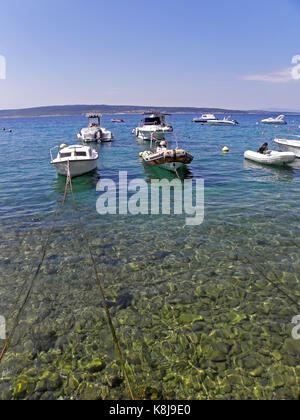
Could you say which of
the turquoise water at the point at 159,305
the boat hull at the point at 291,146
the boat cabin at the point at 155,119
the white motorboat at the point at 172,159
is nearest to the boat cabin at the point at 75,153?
the white motorboat at the point at 172,159

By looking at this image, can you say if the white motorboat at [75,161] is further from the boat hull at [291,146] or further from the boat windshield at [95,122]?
the boat windshield at [95,122]

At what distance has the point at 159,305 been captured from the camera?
22.6 feet

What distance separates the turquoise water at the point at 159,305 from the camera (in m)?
5.05

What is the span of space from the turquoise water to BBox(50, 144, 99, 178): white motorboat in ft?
21.0

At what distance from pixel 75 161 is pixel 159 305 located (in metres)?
14.7

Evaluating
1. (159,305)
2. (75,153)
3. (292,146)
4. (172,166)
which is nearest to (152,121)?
(292,146)

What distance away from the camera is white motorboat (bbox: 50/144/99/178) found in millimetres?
18884

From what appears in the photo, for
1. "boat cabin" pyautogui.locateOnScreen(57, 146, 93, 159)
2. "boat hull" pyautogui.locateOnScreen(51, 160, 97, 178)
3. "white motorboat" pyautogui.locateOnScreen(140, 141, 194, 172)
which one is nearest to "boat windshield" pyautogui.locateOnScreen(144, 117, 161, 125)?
"white motorboat" pyautogui.locateOnScreen(140, 141, 194, 172)

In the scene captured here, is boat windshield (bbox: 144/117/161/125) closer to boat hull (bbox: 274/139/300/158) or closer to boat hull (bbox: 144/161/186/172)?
boat hull (bbox: 274/139/300/158)

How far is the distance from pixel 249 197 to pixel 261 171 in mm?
8492

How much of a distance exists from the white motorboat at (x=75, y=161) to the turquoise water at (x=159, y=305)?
6403mm

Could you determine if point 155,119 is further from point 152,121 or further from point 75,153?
point 75,153
